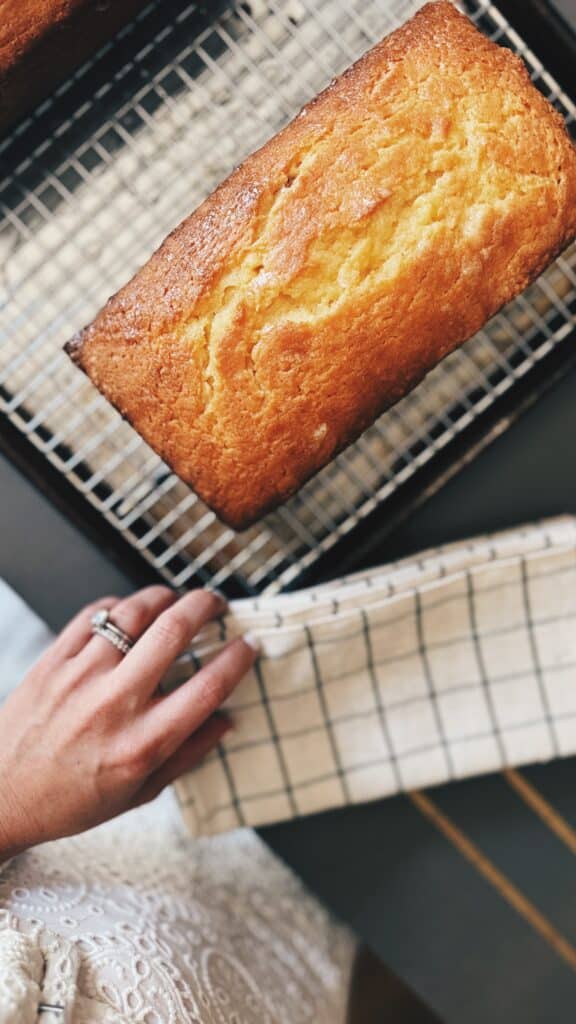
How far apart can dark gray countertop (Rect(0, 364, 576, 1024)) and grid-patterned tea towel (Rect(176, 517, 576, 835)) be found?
58 millimetres

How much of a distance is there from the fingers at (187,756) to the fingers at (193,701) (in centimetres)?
6

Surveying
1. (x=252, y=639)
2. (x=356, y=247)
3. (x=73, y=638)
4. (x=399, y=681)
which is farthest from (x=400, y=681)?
(x=356, y=247)

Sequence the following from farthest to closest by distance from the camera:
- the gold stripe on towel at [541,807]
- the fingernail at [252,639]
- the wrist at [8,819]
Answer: the gold stripe on towel at [541,807], the fingernail at [252,639], the wrist at [8,819]

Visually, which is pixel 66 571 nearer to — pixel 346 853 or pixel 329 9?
pixel 346 853

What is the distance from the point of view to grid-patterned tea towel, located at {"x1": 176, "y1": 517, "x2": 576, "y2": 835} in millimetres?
1152

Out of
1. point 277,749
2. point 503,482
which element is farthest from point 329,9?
point 277,749

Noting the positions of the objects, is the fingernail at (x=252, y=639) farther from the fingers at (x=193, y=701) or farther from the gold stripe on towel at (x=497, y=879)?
the gold stripe on towel at (x=497, y=879)

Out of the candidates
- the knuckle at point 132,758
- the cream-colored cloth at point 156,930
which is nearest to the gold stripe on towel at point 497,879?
the cream-colored cloth at point 156,930

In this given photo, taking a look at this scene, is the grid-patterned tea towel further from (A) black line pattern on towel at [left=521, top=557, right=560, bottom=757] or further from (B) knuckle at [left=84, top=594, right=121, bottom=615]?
(B) knuckle at [left=84, top=594, right=121, bottom=615]

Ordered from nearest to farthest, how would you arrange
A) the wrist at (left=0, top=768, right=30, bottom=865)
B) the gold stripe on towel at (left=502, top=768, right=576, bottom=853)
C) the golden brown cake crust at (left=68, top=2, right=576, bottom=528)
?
1. the golden brown cake crust at (left=68, top=2, right=576, bottom=528)
2. the wrist at (left=0, top=768, right=30, bottom=865)
3. the gold stripe on towel at (left=502, top=768, right=576, bottom=853)

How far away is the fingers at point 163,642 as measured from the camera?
101cm

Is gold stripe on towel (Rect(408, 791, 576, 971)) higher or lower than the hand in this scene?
lower

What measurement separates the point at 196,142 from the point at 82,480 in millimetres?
438

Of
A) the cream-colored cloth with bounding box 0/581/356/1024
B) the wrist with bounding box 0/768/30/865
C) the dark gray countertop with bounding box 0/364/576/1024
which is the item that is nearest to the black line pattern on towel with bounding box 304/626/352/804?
the dark gray countertop with bounding box 0/364/576/1024
